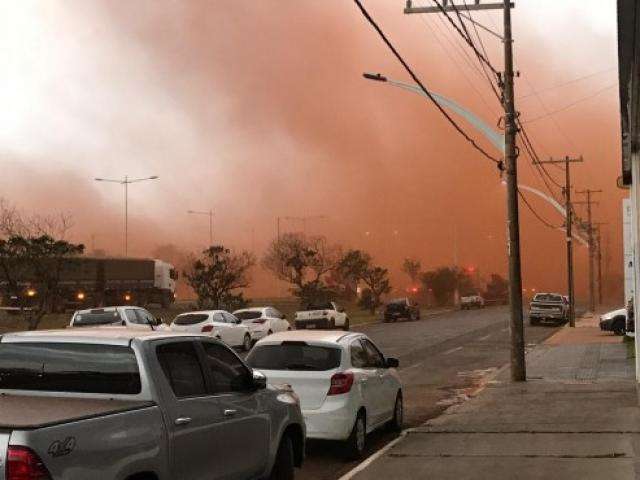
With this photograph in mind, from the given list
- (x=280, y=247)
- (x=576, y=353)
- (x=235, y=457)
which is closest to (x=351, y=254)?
(x=280, y=247)

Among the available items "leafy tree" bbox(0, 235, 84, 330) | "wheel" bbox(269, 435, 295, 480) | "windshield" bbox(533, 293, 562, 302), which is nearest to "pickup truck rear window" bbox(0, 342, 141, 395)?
"wheel" bbox(269, 435, 295, 480)

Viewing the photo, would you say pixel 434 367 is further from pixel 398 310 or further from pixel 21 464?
pixel 398 310

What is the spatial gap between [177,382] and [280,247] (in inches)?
3233

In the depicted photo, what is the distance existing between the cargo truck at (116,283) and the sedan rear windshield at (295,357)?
49.6 meters

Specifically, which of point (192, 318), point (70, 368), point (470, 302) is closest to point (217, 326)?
point (192, 318)

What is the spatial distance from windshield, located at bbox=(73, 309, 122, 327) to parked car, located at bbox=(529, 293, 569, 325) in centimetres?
2981

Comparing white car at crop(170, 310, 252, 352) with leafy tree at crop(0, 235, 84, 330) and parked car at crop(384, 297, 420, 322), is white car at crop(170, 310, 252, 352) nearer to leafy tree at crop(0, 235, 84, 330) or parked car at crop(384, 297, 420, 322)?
leafy tree at crop(0, 235, 84, 330)

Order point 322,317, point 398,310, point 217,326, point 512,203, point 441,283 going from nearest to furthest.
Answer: point 512,203 → point 217,326 → point 322,317 → point 398,310 → point 441,283

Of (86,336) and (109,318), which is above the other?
(86,336)

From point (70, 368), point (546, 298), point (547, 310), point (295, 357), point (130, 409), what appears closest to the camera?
point (130, 409)

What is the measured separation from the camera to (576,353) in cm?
Result: 2761

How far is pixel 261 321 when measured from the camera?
121 feet

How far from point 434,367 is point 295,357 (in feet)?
47.0

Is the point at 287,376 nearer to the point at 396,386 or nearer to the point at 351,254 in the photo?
the point at 396,386
